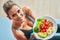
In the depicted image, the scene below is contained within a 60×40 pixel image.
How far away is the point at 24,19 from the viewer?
99 cm

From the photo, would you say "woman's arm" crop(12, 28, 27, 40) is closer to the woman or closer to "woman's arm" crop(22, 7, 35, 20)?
the woman

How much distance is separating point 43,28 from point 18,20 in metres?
0.21

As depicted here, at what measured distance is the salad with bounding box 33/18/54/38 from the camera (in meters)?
0.97

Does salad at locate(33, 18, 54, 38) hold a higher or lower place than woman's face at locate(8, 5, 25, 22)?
lower

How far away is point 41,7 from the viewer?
3.27ft

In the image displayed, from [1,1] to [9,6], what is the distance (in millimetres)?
80

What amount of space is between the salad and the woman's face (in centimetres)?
13

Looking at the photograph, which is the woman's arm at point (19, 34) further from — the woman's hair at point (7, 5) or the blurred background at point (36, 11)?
the woman's hair at point (7, 5)

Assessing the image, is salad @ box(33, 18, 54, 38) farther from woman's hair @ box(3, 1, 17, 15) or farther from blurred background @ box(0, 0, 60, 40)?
woman's hair @ box(3, 1, 17, 15)

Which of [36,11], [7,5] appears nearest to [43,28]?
[36,11]

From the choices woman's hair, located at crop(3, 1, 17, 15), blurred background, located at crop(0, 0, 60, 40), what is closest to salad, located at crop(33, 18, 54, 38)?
blurred background, located at crop(0, 0, 60, 40)

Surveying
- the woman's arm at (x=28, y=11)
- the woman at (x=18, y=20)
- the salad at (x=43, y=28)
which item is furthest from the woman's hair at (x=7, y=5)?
the salad at (x=43, y=28)

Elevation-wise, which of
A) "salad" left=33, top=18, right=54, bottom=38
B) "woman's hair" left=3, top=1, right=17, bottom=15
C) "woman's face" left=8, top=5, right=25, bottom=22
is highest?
"woman's hair" left=3, top=1, right=17, bottom=15

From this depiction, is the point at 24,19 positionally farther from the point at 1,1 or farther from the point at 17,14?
the point at 1,1
